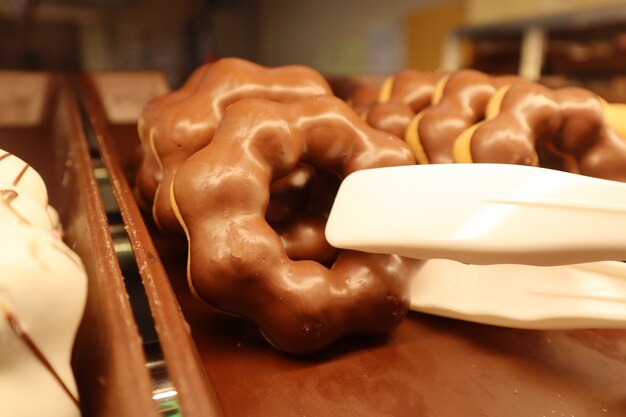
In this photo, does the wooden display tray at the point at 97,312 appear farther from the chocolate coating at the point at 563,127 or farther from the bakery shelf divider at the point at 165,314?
the chocolate coating at the point at 563,127

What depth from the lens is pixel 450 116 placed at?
0.59m

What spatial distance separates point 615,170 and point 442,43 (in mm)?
2482

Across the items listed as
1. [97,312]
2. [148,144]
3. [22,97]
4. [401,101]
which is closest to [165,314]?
[97,312]

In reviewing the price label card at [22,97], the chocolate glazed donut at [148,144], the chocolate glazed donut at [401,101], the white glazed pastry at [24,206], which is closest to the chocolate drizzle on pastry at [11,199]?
the white glazed pastry at [24,206]

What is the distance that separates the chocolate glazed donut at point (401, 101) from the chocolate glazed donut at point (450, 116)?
0.02 m

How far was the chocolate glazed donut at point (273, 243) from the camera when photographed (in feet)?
1.48

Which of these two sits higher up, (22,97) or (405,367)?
(22,97)

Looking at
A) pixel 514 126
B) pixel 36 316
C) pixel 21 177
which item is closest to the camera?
pixel 36 316

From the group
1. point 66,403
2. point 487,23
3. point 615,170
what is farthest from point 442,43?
point 66,403

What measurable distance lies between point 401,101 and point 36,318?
523 mm

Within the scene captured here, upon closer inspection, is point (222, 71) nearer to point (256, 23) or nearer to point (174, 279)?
point (174, 279)

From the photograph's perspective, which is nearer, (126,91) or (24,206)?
(24,206)

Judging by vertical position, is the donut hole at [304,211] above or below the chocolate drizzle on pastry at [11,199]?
below

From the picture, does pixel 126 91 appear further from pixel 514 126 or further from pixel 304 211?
pixel 514 126
